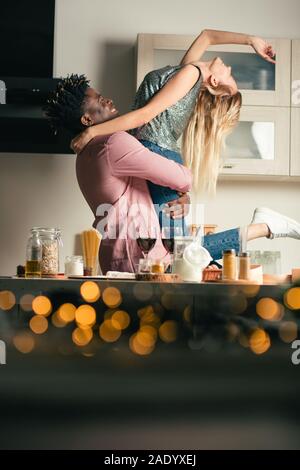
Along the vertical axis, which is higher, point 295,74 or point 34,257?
point 295,74

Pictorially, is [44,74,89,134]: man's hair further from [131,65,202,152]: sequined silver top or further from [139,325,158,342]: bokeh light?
[139,325,158,342]: bokeh light

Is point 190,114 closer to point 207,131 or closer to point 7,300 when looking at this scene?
point 207,131

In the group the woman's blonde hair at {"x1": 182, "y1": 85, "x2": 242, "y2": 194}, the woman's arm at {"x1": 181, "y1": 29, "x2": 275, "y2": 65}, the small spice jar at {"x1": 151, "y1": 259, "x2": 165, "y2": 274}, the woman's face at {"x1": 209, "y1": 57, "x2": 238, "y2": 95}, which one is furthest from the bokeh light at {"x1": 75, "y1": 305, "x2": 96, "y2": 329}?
the woman's arm at {"x1": 181, "y1": 29, "x2": 275, "y2": 65}

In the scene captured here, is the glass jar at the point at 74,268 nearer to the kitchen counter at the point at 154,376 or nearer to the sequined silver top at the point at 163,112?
the kitchen counter at the point at 154,376

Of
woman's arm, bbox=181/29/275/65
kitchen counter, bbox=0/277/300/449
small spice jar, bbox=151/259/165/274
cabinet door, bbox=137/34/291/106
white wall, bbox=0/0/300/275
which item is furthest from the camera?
white wall, bbox=0/0/300/275

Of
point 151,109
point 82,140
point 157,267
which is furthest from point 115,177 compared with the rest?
point 157,267

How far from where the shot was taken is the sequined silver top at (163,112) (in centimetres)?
318

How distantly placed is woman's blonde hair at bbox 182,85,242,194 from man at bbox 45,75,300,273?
2.34 feet

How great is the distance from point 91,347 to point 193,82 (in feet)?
5.95

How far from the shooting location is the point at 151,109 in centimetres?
300

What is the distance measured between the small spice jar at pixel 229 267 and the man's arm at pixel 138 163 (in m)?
0.83

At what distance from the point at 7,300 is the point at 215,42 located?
268 cm

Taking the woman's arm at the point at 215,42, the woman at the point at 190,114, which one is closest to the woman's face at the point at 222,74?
the woman at the point at 190,114

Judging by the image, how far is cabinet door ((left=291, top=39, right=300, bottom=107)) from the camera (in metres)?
4.12
